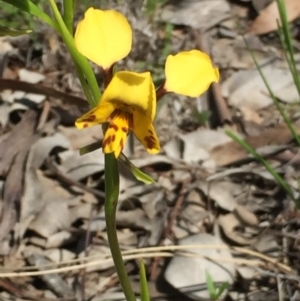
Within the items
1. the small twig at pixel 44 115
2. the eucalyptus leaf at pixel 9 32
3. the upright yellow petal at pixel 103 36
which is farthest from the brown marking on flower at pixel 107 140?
the small twig at pixel 44 115

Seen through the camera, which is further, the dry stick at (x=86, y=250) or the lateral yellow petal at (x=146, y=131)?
the dry stick at (x=86, y=250)

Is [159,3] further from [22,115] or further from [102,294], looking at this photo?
[102,294]

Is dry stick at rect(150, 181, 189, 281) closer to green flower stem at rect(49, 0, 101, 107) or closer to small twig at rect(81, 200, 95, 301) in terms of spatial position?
small twig at rect(81, 200, 95, 301)

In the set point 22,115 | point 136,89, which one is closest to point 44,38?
point 22,115

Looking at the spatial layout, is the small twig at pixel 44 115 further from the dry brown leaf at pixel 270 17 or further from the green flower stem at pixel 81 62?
the green flower stem at pixel 81 62

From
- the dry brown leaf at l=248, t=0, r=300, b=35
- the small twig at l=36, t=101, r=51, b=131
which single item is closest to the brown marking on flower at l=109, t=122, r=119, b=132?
the small twig at l=36, t=101, r=51, b=131

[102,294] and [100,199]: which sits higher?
[100,199]
